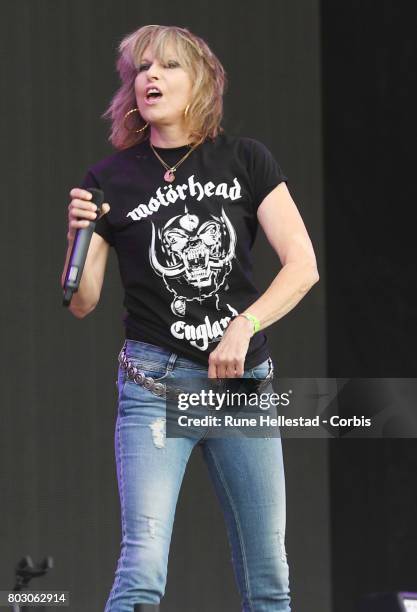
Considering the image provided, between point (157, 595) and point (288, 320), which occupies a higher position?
point (288, 320)

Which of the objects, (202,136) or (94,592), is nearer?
(202,136)

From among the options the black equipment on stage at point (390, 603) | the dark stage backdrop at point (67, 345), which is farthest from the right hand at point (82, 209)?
the dark stage backdrop at point (67, 345)

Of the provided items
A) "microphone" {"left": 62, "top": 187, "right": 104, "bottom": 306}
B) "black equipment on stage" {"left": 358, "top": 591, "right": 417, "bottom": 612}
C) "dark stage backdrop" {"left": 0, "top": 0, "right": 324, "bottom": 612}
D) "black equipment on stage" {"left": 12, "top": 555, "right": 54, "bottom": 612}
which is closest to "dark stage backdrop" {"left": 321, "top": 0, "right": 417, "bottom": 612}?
"dark stage backdrop" {"left": 0, "top": 0, "right": 324, "bottom": 612}

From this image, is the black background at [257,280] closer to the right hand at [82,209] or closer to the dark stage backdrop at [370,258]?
the dark stage backdrop at [370,258]

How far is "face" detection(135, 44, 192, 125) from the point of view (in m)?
2.53

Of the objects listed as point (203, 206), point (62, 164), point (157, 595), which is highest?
point (62, 164)

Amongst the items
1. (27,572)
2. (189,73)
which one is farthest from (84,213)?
(27,572)

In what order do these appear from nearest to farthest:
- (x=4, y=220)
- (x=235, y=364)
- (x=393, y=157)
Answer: (x=235, y=364) < (x=4, y=220) < (x=393, y=157)

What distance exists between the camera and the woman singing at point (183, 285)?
90.9 inches

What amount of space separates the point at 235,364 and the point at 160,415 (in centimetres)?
27

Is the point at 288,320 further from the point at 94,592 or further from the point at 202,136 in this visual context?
the point at 202,136

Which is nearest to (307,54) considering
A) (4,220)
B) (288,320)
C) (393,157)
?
(393,157)

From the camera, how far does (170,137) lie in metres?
2.58

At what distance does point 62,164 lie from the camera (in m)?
3.94
